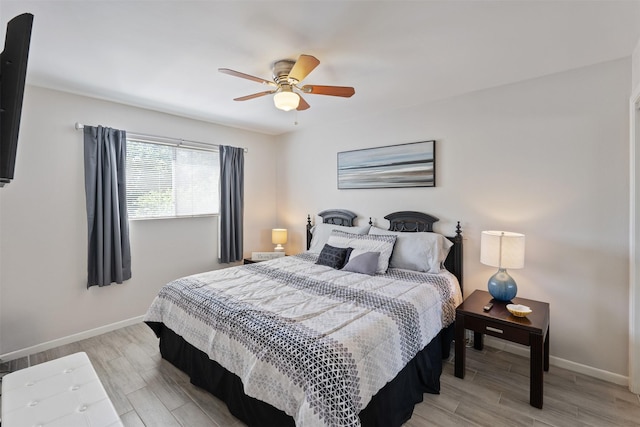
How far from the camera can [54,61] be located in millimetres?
2277

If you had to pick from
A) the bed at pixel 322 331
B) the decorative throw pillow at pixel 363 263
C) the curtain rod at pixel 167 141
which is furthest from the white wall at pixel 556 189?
the curtain rod at pixel 167 141

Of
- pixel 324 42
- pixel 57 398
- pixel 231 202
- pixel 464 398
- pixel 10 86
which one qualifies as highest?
pixel 324 42

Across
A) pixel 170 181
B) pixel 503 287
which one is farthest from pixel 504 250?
pixel 170 181

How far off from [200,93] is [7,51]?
78.1 inches

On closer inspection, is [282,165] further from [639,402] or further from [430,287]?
[639,402]

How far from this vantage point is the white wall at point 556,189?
2291mm

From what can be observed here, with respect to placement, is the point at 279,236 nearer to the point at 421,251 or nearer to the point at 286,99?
the point at 421,251

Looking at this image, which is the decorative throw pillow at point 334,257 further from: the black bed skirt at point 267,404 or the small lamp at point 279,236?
the small lamp at point 279,236

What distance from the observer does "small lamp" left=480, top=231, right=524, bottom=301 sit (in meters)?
2.34

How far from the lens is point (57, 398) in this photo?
4.85ft

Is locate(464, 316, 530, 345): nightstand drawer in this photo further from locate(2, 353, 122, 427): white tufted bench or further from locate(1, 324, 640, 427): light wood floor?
locate(2, 353, 122, 427): white tufted bench

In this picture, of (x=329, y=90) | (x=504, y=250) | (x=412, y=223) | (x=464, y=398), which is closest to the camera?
(x=464, y=398)

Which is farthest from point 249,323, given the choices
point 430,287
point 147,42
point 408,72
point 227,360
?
point 408,72

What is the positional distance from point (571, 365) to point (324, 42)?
3.27 metres
